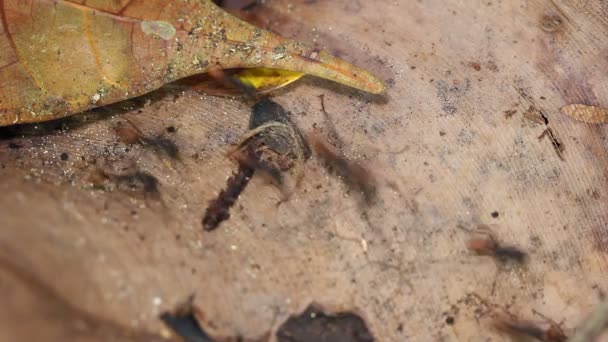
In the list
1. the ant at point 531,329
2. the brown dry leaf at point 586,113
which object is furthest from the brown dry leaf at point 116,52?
the ant at point 531,329

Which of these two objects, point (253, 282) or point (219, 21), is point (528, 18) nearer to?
point (219, 21)

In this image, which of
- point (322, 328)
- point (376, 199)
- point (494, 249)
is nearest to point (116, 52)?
point (376, 199)

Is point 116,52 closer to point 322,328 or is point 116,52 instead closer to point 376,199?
point 376,199

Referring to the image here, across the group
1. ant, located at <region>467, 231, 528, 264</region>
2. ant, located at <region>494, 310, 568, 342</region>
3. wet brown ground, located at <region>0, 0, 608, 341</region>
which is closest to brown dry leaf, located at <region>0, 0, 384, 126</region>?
wet brown ground, located at <region>0, 0, 608, 341</region>

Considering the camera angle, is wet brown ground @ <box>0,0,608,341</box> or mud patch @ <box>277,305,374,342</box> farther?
mud patch @ <box>277,305,374,342</box>

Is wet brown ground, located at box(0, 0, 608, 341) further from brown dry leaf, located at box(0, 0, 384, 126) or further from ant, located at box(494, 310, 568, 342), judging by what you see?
brown dry leaf, located at box(0, 0, 384, 126)

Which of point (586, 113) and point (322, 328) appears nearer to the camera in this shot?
point (322, 328)
